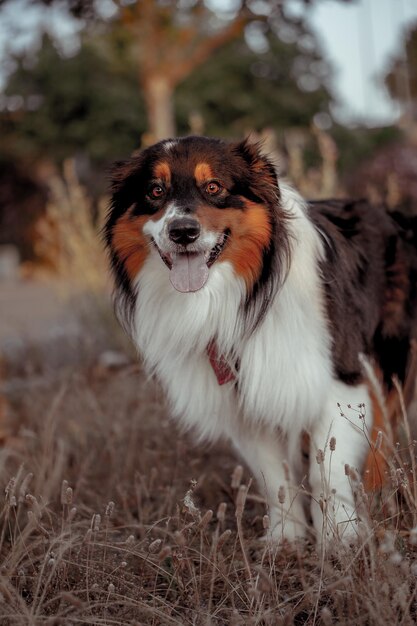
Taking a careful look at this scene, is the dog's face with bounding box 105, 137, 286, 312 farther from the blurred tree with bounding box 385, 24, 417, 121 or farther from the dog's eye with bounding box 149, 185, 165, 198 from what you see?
the blurred tree with bounding box 385, 24, 417, 121

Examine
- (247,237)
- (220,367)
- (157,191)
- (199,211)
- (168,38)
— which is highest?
(168,38)

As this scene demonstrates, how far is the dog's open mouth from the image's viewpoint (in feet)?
9.92

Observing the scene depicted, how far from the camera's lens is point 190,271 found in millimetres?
3037

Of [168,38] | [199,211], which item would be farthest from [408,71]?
[199,211]

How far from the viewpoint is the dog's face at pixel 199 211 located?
299 centimetres

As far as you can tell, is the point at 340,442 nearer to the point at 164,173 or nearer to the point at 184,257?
the point at 184,257

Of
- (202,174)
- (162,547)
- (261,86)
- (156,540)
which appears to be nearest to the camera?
(156,540)

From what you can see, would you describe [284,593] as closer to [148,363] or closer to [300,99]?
[148,363]

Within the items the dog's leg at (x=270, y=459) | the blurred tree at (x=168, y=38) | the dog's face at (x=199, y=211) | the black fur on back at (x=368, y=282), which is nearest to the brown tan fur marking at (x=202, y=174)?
the dog's face at (x=199, y=211)

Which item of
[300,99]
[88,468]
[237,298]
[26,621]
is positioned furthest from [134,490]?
[300,99]

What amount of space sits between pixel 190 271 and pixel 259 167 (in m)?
0.58

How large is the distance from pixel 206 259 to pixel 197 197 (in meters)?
0.27

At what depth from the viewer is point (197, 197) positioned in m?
3.06

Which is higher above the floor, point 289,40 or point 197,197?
point 289,40
